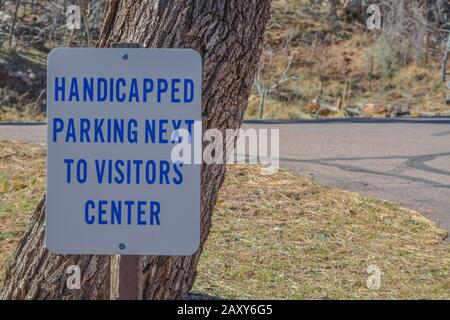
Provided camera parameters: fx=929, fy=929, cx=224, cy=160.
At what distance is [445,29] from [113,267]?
2559cm

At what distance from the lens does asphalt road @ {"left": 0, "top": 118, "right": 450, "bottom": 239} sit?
8562 mm

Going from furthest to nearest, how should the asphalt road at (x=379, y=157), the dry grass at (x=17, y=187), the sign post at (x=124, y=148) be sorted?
1. the asphalt road at (x=379, y=157)
2. the dry grass at (x=17, y=187)
3. the sign post at (x=124, y=148)

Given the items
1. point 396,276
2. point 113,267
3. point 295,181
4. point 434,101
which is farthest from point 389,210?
point 434,101

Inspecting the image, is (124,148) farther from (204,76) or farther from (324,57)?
(324,57)

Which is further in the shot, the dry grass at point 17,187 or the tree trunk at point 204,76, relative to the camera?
the dry grass at point 17,187

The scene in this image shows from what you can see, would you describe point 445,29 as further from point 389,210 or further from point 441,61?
point 389,210

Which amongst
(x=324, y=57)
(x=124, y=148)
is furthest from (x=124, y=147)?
(x=324, y=57)

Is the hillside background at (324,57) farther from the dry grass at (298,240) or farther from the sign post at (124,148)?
the sign post at (124,148)

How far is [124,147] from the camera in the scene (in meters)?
2.93

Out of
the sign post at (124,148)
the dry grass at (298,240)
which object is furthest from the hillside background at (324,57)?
the sign post at (124,148)

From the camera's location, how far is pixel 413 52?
87.8ft

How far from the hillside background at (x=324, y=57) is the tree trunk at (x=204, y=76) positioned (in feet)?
39.9

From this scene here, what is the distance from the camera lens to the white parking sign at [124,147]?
2.94 metres

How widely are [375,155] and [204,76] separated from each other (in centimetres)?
685
